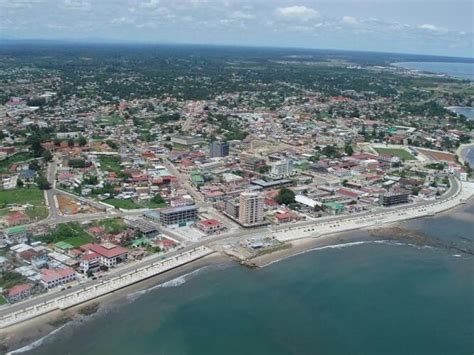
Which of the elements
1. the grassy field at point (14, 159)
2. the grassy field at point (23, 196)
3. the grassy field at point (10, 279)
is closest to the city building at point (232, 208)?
the grassy field at point (23, 196)

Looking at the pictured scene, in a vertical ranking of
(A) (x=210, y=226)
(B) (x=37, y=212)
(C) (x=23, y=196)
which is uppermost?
(A) (x=210, y=226)

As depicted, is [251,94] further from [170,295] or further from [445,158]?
[170,295]

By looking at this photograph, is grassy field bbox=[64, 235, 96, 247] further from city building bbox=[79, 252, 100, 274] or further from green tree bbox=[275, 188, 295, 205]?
green tree bbox=[275, 188, 295, 205]

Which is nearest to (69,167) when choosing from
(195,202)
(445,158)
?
(195,202)

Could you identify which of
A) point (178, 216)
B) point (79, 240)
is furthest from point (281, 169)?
point (79, 240)

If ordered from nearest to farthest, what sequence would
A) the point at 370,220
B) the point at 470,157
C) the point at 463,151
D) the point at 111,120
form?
the point at 370,220 → the point at 470,157 → the point at 463,151 → the point at 111,120

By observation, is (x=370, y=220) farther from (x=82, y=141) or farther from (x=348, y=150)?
(x=82, y=141)
